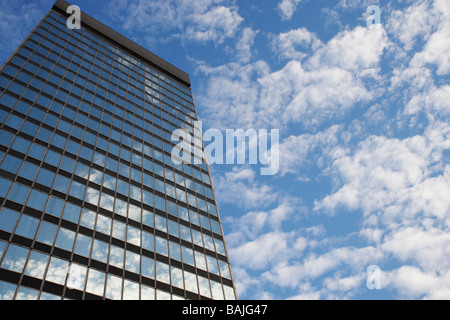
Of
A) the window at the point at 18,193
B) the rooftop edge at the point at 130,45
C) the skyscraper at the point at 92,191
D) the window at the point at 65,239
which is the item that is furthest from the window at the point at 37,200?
the rooftop edge at the point at 130,45

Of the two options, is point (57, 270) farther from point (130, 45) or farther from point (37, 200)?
point (130, 45)

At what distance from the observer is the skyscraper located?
92.1 feet

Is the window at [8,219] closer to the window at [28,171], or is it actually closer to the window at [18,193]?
the window at [18,193]

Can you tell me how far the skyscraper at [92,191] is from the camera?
2808 cm

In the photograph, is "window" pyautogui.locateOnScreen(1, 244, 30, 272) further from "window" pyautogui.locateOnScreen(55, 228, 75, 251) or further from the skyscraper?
"window" pyautogui.locateOnScreen(55, 228, 75, 251)

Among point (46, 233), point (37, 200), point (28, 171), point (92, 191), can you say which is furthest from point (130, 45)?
point (46, 233)

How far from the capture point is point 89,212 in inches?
1325

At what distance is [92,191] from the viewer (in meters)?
36.0

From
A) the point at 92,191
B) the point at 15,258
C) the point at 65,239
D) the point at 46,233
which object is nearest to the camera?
the point at 15,258

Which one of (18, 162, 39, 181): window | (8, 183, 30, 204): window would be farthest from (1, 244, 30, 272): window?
(18, 162, 39, 181): window

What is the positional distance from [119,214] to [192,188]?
1308cm
